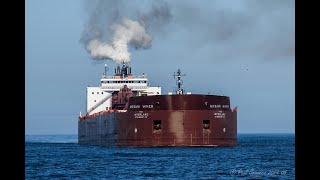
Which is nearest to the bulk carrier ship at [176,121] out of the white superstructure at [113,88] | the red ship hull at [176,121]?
the red ship hull at [176,121]

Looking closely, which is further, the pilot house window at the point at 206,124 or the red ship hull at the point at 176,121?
the pilot house window at the point at 206,124

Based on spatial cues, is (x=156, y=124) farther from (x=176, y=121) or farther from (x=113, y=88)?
(x=113, y=88)

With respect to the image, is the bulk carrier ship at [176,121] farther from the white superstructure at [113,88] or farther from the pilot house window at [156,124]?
the white superstructure at [113,88]

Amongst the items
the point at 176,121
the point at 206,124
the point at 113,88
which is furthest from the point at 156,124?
the point at 113,88

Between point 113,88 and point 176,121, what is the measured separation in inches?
888

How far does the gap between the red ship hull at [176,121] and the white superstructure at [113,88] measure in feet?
52.7

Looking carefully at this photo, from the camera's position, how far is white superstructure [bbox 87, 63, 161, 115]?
76.1 m

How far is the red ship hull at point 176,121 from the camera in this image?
2223 inches

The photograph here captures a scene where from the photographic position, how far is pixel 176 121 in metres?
56.3

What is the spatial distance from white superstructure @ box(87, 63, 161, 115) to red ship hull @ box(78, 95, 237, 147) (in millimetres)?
16053

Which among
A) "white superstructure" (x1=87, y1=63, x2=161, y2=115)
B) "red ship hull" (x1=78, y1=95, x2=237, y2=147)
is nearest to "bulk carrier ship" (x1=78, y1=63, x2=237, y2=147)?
"red ship hull" (x1=78, y1=95, x2=237, y2=147)

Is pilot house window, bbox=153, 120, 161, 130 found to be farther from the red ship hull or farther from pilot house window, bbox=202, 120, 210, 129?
pilot house window, bbox=202, 120, 210, 129
